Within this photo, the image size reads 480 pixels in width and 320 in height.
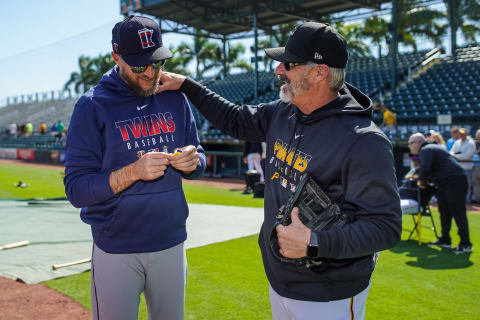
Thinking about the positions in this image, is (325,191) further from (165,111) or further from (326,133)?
(165,111)

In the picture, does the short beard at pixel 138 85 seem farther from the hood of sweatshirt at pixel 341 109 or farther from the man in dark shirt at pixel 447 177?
the man in dark shirt at pixel 447 177

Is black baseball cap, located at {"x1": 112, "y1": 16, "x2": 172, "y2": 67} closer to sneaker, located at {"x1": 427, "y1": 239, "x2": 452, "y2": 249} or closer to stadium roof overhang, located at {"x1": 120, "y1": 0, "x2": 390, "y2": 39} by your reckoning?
sneaker, located at {"x1": 427, "y1": 239, "x2": 452, "y2": 249}

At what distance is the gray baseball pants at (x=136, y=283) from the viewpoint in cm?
227

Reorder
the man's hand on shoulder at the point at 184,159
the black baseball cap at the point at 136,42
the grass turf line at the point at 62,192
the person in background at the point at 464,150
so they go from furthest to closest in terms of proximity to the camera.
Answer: the grass turf line at the point at 62,192, the person in background at the point at 464,150, the black baseball cap at the point at 136,42, the man's hand on shoulder at the point at 184,159

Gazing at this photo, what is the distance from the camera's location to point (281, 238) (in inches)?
70.4

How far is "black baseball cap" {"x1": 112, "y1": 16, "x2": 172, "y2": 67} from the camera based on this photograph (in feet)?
7.32

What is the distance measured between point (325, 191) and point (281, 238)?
337 millimetres

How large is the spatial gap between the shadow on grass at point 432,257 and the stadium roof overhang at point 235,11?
1514 cm

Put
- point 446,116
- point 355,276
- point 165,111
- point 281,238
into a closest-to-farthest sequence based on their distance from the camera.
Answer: point 281,238, point 355,276, point 165,111, point 446,116

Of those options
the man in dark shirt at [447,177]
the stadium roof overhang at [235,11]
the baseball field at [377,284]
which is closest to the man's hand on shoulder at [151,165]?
the baseball field at [377,284]

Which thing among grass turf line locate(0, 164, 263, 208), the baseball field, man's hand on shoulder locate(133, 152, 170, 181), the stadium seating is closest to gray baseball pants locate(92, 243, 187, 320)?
man's hand on shoulder locate(133, 152, 170, 181)

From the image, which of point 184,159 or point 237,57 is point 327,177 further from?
point 237,57

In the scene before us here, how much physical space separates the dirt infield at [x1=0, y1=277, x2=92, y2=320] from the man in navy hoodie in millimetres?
1854

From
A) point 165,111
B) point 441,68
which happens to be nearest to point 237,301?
point 165,111
